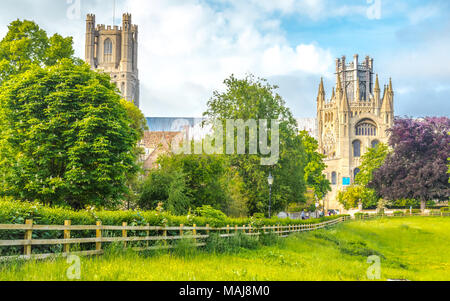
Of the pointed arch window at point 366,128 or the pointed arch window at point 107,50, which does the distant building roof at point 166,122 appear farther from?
the pointed arch window at point 366,128

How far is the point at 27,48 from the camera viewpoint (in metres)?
31.8

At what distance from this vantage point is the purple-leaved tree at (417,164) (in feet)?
205

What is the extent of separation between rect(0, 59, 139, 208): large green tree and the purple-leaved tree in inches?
1839

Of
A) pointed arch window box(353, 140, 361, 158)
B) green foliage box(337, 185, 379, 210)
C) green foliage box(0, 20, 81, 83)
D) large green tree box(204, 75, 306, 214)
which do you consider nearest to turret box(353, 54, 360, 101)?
pointed arch window box(353, 140, 361, 158)

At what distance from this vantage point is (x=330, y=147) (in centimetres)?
12800

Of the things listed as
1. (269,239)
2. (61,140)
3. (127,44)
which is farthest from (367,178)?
(127,44)

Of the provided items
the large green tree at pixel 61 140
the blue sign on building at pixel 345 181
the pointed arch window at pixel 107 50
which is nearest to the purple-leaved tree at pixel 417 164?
the blue sign on building at pixel 345 181

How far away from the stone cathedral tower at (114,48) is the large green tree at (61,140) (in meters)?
90.2

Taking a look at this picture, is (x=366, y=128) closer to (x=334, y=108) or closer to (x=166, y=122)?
(x=334, y=108)

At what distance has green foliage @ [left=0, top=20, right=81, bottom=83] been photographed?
30984 mm

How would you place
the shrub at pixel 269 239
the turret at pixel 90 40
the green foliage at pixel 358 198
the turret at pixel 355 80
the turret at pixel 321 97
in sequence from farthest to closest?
the turret at pixel 355 80
the turret at pixel 321 97
the turret at pixel 90 40
the green foliage at pixel 358 198
the shrub at pixel 269 239

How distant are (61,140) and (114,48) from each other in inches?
3827

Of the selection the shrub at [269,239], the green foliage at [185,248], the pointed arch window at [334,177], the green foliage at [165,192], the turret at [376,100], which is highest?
the turret at [376,100]

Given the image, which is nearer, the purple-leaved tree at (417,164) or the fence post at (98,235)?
the fence post at (98,235)
